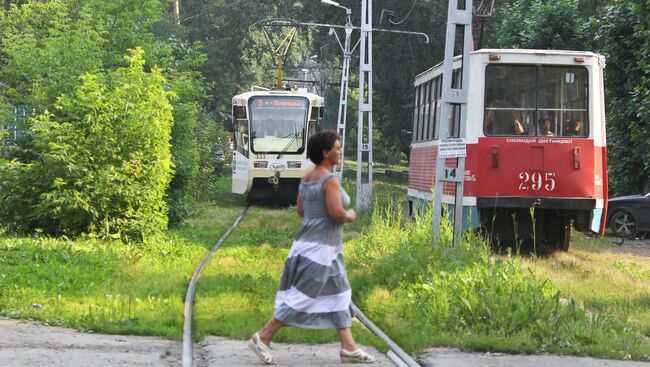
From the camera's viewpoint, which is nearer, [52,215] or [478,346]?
[478,346]

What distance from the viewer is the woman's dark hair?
27.3ft

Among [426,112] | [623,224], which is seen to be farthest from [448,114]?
[623,224]

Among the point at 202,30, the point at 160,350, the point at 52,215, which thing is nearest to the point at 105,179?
the point at 52,215

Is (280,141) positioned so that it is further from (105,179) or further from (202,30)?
(202,30)

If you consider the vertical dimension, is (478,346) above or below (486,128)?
below

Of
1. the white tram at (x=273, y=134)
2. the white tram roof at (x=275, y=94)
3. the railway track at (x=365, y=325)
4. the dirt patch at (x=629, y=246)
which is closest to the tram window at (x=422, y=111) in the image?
the dirt patch at (x=629, y=246)

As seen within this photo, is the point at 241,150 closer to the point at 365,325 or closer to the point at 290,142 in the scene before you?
the point at 290,142

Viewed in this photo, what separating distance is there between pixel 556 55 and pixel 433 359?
9.92 m

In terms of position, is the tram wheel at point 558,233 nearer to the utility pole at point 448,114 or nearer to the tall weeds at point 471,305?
the utility pole at point 448,114

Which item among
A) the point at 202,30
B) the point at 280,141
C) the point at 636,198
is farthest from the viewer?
the point at 202,30

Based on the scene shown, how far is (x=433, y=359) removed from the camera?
8.75m

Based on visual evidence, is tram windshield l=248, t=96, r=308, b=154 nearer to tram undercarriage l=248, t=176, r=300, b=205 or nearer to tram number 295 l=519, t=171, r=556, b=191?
tram undercarriage l=248, t=176, r=300, b=205

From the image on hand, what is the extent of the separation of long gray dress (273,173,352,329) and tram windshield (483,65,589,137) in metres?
9.79

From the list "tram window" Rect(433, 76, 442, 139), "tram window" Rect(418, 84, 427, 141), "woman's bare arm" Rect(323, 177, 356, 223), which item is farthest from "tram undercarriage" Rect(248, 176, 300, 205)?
"woman's bare arm" Rect(323, 177, 356, 223)
